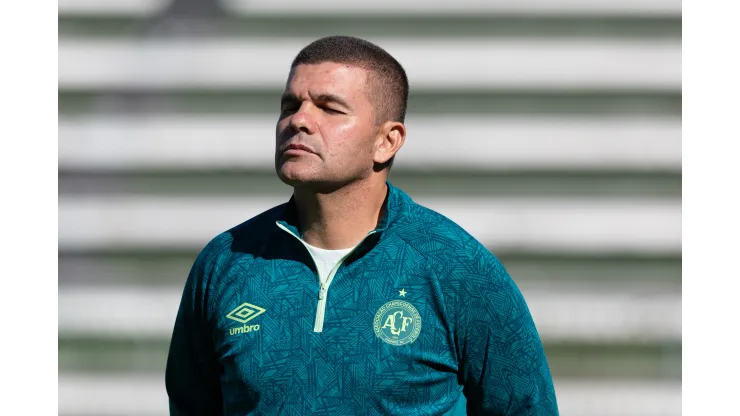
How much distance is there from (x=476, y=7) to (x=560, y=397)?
1.92 meters

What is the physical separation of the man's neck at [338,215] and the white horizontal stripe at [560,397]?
1892mm

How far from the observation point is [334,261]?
233cm

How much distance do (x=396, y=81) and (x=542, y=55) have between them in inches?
62.5

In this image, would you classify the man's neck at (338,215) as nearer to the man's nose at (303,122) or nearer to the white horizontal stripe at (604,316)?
the man's nose at (303,122)

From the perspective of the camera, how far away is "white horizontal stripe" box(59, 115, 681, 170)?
381cm

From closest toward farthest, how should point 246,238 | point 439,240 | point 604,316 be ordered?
point 439,240
point 246,238
point 604,316

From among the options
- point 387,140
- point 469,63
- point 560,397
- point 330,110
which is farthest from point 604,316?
point 330,110

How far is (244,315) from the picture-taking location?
227cm

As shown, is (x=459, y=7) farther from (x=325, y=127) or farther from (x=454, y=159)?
(x=325, y=127)

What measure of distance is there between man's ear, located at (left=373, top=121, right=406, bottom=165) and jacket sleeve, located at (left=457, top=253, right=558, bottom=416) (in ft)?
1.42

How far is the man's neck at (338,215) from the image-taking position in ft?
7.81

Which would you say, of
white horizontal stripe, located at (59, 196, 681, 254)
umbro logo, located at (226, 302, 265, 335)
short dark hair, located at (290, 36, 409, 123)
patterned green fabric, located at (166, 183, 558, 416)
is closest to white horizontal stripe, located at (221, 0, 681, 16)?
white horizontal stripe, located at (59, 196, 681, 254)

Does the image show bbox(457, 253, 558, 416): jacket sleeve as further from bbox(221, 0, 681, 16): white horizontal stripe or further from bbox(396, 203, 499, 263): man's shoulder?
bbox(221, 0, 681, 16): white horizontal stripe

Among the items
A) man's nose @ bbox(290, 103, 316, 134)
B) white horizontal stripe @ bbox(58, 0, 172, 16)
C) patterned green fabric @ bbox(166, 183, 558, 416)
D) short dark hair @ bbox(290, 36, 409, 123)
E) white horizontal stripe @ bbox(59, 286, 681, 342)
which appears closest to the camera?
patterned green fabric @ bbox(166, 183, 558, 416)
